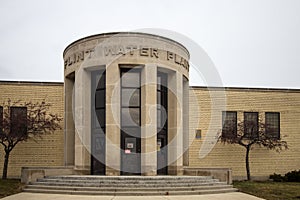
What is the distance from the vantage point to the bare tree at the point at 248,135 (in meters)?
30.0

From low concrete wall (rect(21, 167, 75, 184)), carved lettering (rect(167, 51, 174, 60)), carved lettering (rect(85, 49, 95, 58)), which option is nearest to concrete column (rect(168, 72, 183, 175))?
carved lettering (rect(167, 51, 174, 60))

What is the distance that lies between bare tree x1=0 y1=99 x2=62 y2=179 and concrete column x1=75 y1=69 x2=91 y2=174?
5.03 metres

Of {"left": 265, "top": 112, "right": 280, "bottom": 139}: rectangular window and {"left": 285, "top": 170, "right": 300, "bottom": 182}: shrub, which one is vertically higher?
{"left": 265, "top": 112, "right": 280, "bottom": 139}: rectangular window

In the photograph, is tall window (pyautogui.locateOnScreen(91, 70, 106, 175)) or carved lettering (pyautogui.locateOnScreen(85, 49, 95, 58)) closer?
carved lettering (pyautogui.locateOnScreen(85, 49, 95, 58))

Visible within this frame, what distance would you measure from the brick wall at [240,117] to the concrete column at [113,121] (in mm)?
10340

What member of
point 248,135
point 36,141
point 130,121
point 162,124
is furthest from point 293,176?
point 36,141

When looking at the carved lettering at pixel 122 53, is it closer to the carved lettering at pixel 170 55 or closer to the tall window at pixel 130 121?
the carved lettering at pixel 170 55

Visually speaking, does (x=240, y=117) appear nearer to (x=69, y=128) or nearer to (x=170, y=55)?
(x=170, y=55)

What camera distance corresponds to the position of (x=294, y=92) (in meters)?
32.9

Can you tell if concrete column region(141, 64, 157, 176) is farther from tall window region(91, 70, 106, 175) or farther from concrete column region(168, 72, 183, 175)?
tall window region(91, 70, 106, 175)

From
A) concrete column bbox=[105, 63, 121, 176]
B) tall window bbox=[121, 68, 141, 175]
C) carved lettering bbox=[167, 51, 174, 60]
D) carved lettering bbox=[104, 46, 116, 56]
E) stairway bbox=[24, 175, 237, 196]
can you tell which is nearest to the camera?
stairway bbox=[24, 175, 237, 196]

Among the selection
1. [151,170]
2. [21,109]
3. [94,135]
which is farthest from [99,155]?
[21,109]

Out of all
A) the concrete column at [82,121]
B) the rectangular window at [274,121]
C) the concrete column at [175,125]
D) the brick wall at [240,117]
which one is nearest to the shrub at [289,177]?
the brick wall at [240,117]

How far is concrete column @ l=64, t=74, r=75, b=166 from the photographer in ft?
83.0
